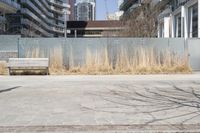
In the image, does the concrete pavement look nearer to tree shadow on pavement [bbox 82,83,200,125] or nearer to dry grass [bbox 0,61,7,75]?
tree shadow on pavement [bbox 82,83,200,125]

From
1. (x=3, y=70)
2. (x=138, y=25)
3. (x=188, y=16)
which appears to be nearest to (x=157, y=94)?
(x=3, y=70)

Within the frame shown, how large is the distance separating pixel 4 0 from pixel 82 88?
54471mm

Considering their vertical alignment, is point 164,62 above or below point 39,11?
below

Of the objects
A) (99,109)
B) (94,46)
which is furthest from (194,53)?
(99,109)

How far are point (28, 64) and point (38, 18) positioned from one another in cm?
10681

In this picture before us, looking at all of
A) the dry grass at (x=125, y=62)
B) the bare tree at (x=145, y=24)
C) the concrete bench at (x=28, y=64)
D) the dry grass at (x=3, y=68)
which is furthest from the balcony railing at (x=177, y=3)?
the dry grass at (x=3, y=68)

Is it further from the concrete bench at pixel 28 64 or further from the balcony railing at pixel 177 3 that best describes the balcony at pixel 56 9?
the concrete bench at pixel 28 64

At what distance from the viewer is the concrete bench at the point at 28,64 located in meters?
23.2

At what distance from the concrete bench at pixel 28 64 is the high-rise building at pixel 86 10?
354ft

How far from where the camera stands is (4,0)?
67.4m

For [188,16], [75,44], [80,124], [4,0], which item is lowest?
[80,124]

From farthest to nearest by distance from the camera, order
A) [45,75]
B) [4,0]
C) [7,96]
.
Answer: [4,0] → [45,75] → [7,96]

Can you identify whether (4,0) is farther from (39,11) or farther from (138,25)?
(39,11)

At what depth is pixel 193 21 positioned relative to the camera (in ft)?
122
